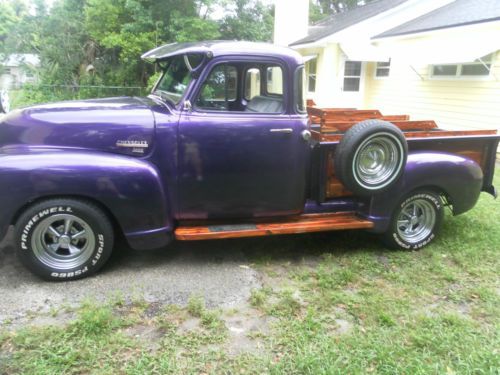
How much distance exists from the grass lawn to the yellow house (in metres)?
7.87

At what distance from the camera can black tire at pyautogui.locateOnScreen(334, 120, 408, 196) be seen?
379cm

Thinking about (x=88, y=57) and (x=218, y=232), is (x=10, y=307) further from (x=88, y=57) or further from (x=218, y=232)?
(x=88, y=57)

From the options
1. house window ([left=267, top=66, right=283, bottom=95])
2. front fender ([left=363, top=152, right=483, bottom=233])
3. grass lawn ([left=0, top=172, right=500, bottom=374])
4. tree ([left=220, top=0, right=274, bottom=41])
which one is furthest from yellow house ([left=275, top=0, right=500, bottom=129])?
grass lawn ([left=0, top=172, right=500, bottom=374])

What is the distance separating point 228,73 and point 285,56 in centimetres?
56

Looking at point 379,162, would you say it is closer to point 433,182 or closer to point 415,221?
point 433,182

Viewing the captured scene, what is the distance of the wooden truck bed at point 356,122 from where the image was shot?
410 centimetres

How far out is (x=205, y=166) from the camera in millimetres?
3725

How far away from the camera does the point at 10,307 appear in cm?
318

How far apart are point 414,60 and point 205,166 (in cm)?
1034

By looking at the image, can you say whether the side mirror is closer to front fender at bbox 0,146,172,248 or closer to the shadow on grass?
front fender at bbox 0,146,172,248

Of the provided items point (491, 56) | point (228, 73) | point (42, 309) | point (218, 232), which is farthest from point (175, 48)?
point (491, 56)

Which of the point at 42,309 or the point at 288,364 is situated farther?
the point at 42,309

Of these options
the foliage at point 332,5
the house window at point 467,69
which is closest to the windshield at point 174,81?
the house window at point 467,69

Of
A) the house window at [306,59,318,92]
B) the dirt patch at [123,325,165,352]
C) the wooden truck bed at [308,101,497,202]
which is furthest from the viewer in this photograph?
the house window at [306,59,318,92]
